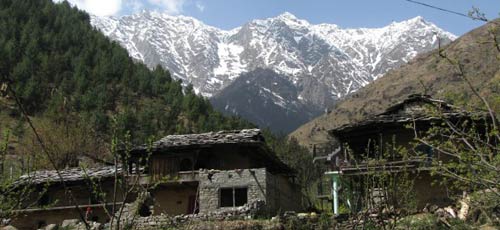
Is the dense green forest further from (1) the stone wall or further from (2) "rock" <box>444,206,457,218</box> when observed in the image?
(2) "rock" <box>444,206,457,218</box>

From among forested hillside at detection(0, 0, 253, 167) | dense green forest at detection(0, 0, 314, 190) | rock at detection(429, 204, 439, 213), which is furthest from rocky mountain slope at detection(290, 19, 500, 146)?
rock at detection(429, 204, 439, 213)

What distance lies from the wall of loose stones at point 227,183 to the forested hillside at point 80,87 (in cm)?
2407

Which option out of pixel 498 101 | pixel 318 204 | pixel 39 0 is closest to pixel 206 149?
pixel 318 204

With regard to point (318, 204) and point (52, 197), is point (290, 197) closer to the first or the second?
point (318, 204)

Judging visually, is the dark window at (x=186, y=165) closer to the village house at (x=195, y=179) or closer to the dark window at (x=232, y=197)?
the village house at (x=195, y=179)

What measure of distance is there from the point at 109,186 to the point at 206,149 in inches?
246

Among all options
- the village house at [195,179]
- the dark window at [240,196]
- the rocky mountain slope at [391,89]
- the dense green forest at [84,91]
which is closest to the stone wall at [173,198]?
the village house at [195,179]

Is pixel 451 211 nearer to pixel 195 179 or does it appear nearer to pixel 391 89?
pixel 195 179

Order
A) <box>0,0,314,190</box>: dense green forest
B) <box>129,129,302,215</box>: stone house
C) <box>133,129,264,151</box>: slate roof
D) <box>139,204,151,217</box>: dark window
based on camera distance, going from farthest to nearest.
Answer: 1. <box>0,0,314,190</box>: dense green forest
2. <box>139,204,151,217</box>: dark window
3. <box>133,129,264,151</box>: slate roof
4. <box>129,129,302,215</box>: stone house

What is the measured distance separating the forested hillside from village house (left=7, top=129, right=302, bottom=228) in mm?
17036

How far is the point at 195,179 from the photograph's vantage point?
31547mm

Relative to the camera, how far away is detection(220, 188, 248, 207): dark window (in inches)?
1234

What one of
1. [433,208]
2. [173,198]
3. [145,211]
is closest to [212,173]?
[173,198]

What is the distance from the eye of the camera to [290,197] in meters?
38.1
